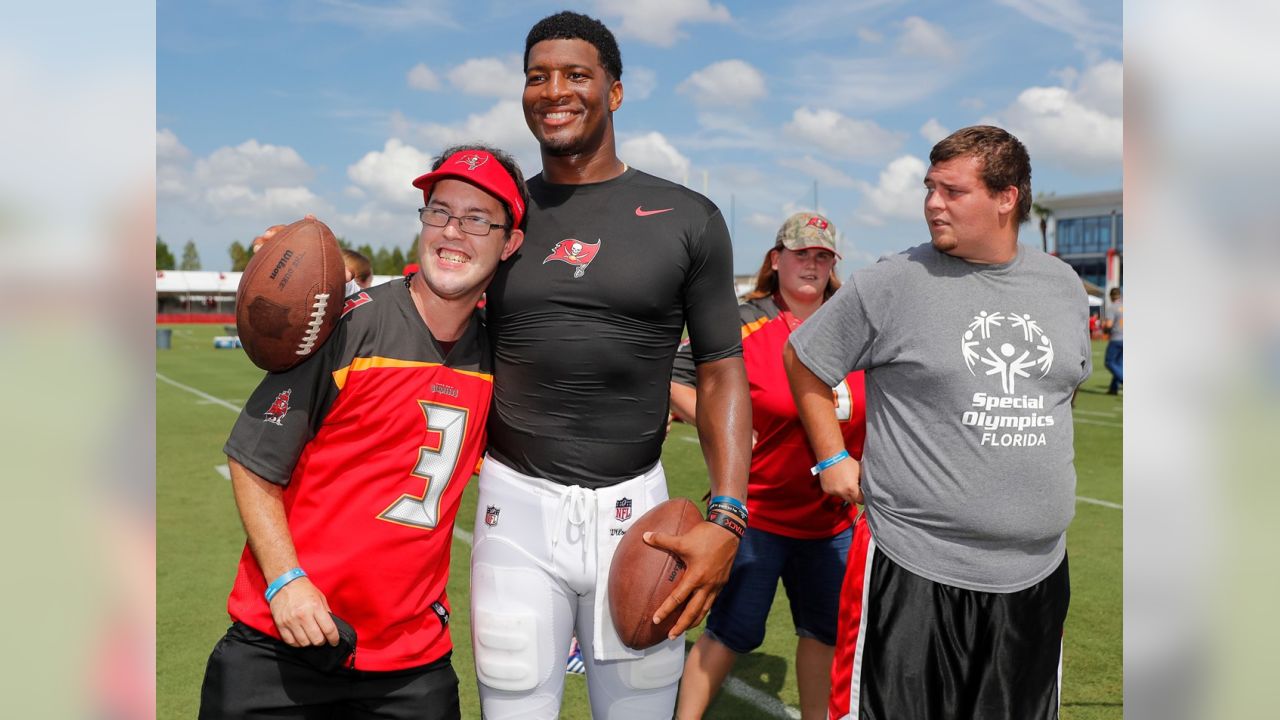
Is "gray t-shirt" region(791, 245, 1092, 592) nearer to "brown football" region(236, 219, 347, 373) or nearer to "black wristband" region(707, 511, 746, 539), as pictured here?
"black wristband" region(707, 511, 746, 539)

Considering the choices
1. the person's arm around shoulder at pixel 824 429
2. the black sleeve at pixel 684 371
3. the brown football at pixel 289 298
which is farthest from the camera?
the black sleeve at pixel 684 371

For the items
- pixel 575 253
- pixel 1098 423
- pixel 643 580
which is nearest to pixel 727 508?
pixel 643 580

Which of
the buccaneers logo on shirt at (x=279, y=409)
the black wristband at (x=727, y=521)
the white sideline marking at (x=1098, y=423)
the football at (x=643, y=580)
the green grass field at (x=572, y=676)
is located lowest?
the green grass field at (x=572, y=676)

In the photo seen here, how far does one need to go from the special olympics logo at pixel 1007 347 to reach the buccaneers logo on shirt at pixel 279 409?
1.66m

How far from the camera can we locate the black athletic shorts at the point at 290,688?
7.13 feet

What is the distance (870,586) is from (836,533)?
1094mm

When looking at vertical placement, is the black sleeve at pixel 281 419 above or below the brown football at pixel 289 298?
below

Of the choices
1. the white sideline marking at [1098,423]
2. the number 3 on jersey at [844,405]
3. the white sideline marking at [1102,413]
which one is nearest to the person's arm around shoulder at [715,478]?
the number 3 on jersey at [844,405]

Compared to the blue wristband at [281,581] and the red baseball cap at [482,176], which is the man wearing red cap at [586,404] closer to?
the red baseball cap at [482,176]

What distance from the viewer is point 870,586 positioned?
2486mm

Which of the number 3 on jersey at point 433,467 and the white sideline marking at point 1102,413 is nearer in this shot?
the number 3 on jersey at point 433,467
